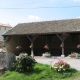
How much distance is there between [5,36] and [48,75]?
14.7 metres

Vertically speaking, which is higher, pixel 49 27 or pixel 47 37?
pixel 49 27

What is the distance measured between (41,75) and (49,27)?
12.6 m

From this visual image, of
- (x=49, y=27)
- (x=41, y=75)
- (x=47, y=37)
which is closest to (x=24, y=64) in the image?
(x=41, y=75)

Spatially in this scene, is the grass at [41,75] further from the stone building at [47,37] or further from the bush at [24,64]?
the stone building at [47,37]

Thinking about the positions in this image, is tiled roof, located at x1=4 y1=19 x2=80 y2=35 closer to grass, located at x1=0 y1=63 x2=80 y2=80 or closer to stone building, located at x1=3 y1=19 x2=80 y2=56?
stone building, located at x1=3 y1=19 x2=80 y2=56

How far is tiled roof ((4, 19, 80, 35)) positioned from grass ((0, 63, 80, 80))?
9.79 m

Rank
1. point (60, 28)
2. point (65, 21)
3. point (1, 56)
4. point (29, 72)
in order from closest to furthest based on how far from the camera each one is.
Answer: point (29, 72) → point (1, 56) → point (60, 28) → point (65, 21)

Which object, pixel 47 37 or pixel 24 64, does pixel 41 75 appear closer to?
pixel 24 64

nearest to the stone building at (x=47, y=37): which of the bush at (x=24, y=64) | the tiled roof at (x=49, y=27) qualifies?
the tiled roof at (x=49, y=27)

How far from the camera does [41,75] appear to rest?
42.7 ft

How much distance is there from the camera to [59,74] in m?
12.8

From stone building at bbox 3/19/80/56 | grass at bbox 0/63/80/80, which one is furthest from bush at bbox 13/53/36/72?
stone building at bbox 3/19/80/56

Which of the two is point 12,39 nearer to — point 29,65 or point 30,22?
point 30,22

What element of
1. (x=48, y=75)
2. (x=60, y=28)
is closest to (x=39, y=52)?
(x=60, y=28)
